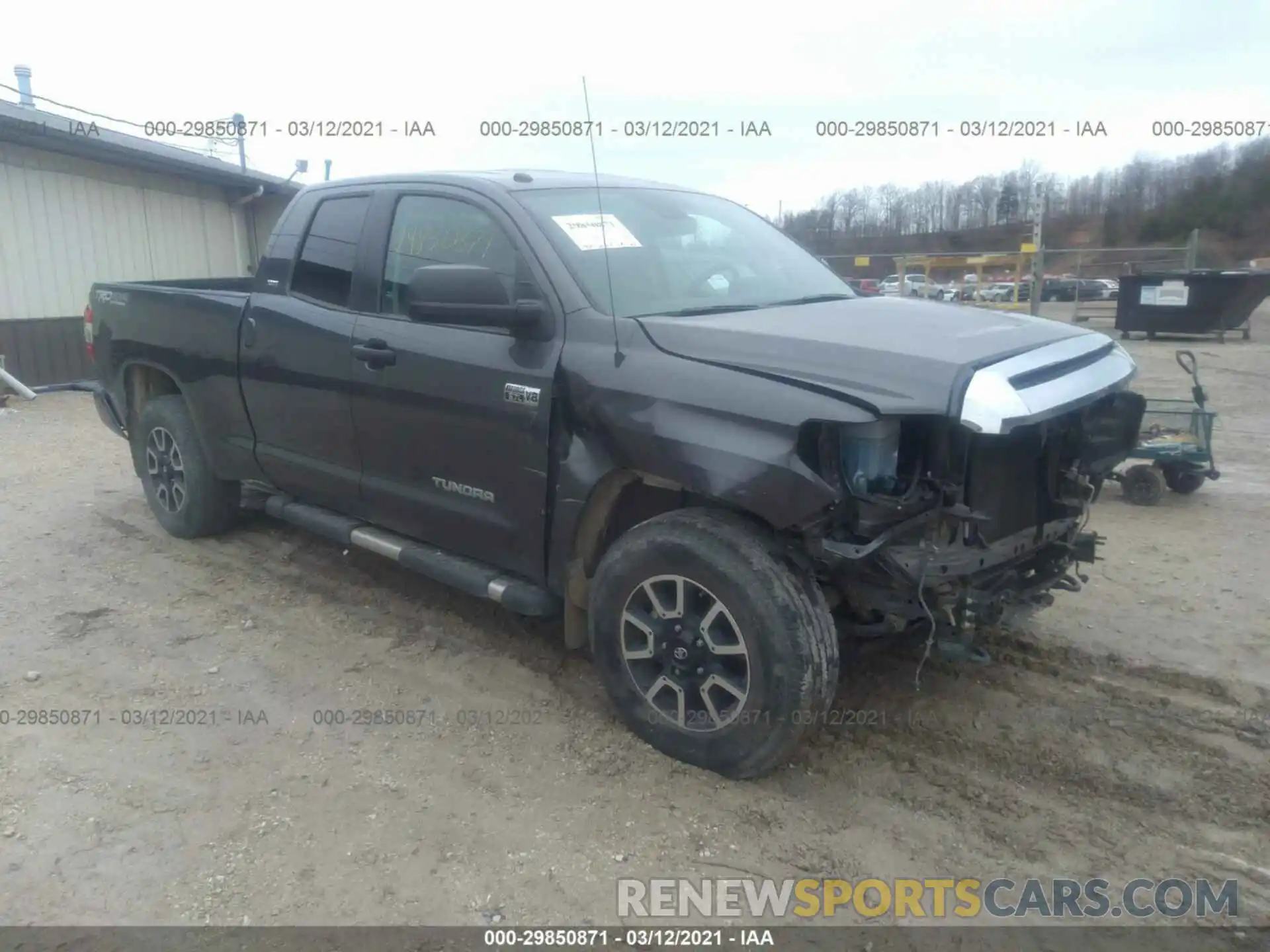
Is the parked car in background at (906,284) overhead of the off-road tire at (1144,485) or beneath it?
overhead

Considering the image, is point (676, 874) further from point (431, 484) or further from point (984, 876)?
point (431, 484)

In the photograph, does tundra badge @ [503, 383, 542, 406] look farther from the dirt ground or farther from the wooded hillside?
the wooded hillside

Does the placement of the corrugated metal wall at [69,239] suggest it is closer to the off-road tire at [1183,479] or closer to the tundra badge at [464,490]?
the tundra badge at [464,490]

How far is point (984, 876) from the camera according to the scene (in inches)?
114

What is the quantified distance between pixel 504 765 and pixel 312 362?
2.10 metres

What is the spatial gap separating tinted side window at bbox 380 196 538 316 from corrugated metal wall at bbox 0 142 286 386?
10.0 meters

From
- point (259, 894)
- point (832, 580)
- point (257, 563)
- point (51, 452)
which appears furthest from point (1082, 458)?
point (51, 452)

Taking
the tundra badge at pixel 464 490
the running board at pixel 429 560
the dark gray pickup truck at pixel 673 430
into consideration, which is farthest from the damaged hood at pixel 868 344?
the running board at pixel 429 560

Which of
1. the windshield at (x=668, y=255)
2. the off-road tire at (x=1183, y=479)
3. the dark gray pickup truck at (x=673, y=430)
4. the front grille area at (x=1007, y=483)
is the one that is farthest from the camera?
the off-road tire at (x=1183, y=479)

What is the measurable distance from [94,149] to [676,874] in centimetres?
1276

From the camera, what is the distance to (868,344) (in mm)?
3094

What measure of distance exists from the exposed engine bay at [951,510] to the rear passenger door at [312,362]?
7.65ft

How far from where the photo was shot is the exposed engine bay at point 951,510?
9.69 feet

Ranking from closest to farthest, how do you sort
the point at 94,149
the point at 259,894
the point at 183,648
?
the point at 259,894, the point at 183,648, the point at 94,149
